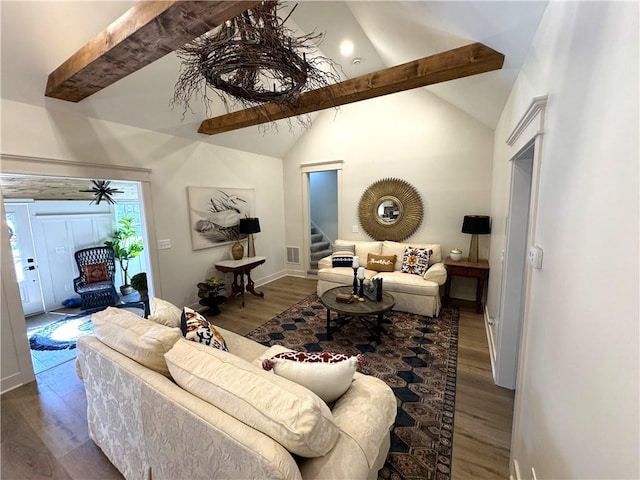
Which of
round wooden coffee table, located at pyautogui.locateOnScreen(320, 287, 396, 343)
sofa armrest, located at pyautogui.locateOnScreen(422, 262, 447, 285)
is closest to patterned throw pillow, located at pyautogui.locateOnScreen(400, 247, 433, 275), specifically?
sofa armrest, located at pyautogui.locateOnScreen(422, 262, 447, 285)

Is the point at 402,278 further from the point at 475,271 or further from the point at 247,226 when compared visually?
the point at 247,226

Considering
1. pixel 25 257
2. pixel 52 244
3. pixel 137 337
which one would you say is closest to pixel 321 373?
pixel 137 337

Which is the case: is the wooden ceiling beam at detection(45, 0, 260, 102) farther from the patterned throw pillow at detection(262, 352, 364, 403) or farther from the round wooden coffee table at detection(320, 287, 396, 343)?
the round wooden coffee table at detection(320, 287, 396, 343)

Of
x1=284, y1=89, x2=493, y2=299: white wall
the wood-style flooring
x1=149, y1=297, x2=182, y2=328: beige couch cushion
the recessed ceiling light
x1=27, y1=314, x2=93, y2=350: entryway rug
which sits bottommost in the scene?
x1=27, y1=314, x2=93, y2=350: entryway rug

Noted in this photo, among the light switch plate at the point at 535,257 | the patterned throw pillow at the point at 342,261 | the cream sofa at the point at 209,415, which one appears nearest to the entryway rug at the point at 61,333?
the cream sofa at the point at 209,415

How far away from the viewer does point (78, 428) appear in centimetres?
196

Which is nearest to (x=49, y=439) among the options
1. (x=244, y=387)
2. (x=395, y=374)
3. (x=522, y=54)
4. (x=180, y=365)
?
(x=180, y=365)

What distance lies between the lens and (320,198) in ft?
22.8

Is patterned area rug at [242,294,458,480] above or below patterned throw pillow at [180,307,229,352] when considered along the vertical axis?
below

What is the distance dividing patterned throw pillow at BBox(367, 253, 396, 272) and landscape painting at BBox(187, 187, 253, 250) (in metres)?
2.40

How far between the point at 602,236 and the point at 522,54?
179cm

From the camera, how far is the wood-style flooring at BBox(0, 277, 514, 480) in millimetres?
1637

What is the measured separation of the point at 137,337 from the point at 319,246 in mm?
4934

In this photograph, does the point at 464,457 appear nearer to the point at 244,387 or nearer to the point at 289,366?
the point at 289,366
